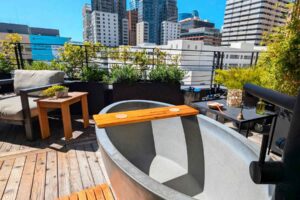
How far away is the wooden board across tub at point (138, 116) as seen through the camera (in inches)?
57.2

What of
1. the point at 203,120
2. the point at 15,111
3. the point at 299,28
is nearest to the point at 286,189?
the point at 203,120

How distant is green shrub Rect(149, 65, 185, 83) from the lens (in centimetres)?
339

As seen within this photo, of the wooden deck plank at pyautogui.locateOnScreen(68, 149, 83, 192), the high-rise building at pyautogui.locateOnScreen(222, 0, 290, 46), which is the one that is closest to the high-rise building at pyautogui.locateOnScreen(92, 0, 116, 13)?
the high-rise building at pyautogui.locateOnScreen(222, 0, 290, 46)

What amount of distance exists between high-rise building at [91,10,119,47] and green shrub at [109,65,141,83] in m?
61.8

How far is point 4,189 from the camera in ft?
5.17

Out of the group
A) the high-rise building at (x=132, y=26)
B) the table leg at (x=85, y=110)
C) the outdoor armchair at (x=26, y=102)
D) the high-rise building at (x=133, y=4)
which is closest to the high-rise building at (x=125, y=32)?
the high-rise building at (x=132, y=26)

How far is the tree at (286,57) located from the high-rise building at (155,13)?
246 feet

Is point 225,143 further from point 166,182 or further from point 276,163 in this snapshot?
point 276,163

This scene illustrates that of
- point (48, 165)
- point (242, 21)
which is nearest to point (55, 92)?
point (48, 165)

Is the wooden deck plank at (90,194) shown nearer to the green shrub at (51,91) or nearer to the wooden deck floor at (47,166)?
the wooden deck floor at (47,166)

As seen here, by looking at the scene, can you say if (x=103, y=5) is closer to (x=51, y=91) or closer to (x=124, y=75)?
(x=124, y=75)

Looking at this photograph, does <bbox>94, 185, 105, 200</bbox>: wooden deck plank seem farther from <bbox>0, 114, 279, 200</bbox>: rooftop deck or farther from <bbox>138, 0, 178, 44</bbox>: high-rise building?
<bbox>138, 0, 178, 44</bbox>: high-rise building

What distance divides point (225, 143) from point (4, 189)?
198 cm

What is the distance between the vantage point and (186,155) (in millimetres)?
1755
